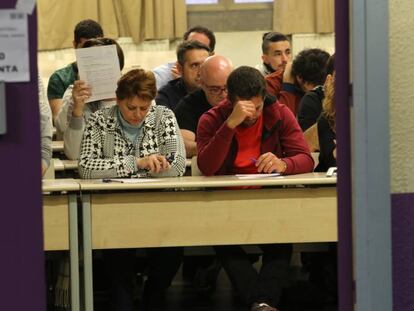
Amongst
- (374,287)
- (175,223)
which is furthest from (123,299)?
(374,287)

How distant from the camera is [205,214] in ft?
13.6

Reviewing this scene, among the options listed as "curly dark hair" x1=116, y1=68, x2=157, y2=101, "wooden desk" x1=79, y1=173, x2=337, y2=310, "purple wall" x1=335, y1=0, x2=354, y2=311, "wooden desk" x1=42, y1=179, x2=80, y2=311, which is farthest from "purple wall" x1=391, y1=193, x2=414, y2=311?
"curly dark hair" x1=116, y1=68, x2=157, y2=101

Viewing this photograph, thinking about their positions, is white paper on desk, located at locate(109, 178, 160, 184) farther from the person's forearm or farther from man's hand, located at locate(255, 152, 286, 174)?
the person's forearm

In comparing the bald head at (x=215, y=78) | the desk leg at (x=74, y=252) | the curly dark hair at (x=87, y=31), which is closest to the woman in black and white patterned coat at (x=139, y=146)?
the desk leg at (x=74, y=252)

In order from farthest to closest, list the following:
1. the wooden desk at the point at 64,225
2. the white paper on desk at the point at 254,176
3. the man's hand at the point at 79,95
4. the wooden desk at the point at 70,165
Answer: the man's hand at the point at 79,95
the wooden desk at the point at 70,165
the white paper on desk at the point at 254,176
the wooden desk at the point at 64,225

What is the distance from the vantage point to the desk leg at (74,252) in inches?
159

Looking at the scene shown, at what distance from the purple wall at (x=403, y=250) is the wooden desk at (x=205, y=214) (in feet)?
6.32

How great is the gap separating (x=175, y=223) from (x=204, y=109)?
4.22 feet

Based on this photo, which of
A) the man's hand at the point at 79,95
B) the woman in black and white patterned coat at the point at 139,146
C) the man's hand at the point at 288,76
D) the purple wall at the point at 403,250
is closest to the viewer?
the purple wall at the point at 403,250

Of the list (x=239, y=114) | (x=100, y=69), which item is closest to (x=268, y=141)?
(x=239, y=114)

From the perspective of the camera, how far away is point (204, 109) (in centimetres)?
528

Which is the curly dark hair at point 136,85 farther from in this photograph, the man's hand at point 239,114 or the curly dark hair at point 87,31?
the curly dark hair at point 87,31

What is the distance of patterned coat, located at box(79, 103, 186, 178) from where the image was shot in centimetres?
451

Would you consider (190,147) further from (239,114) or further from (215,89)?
(239,114)
